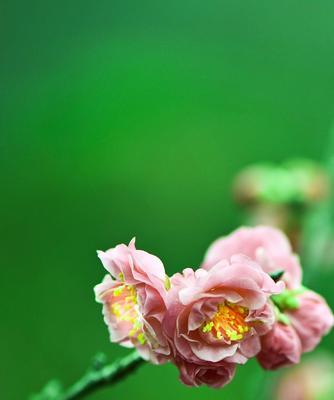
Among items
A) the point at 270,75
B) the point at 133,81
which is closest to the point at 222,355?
the point at 133,81

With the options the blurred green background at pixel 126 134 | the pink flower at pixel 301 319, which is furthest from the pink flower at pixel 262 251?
the blurred green background at pixel 126 134

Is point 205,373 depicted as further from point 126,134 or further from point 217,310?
point 126,134

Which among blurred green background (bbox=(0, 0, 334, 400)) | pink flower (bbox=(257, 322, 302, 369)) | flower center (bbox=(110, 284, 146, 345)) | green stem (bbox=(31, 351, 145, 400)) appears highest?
flower center (bbox=(110, 284, 146, 345))

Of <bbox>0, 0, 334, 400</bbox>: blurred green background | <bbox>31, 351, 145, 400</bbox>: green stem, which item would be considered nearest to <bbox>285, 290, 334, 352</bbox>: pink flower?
<bbox>31, 351, 145, 400</bbox>: green stem

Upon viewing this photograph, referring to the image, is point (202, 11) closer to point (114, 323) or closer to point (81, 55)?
point (81, 55)

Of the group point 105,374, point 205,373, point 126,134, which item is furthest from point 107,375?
point 126,134

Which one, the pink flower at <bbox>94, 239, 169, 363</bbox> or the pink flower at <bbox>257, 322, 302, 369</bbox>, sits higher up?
the pink flower at <bbox>94, 239, 169, 363</bbox>

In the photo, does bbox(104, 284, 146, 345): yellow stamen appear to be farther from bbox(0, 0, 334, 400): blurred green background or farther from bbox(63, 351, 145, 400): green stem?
bbox(0, 0, 334, 400): blurred green background

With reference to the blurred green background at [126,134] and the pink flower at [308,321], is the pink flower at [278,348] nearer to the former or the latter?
the pink flower at [308,321]
